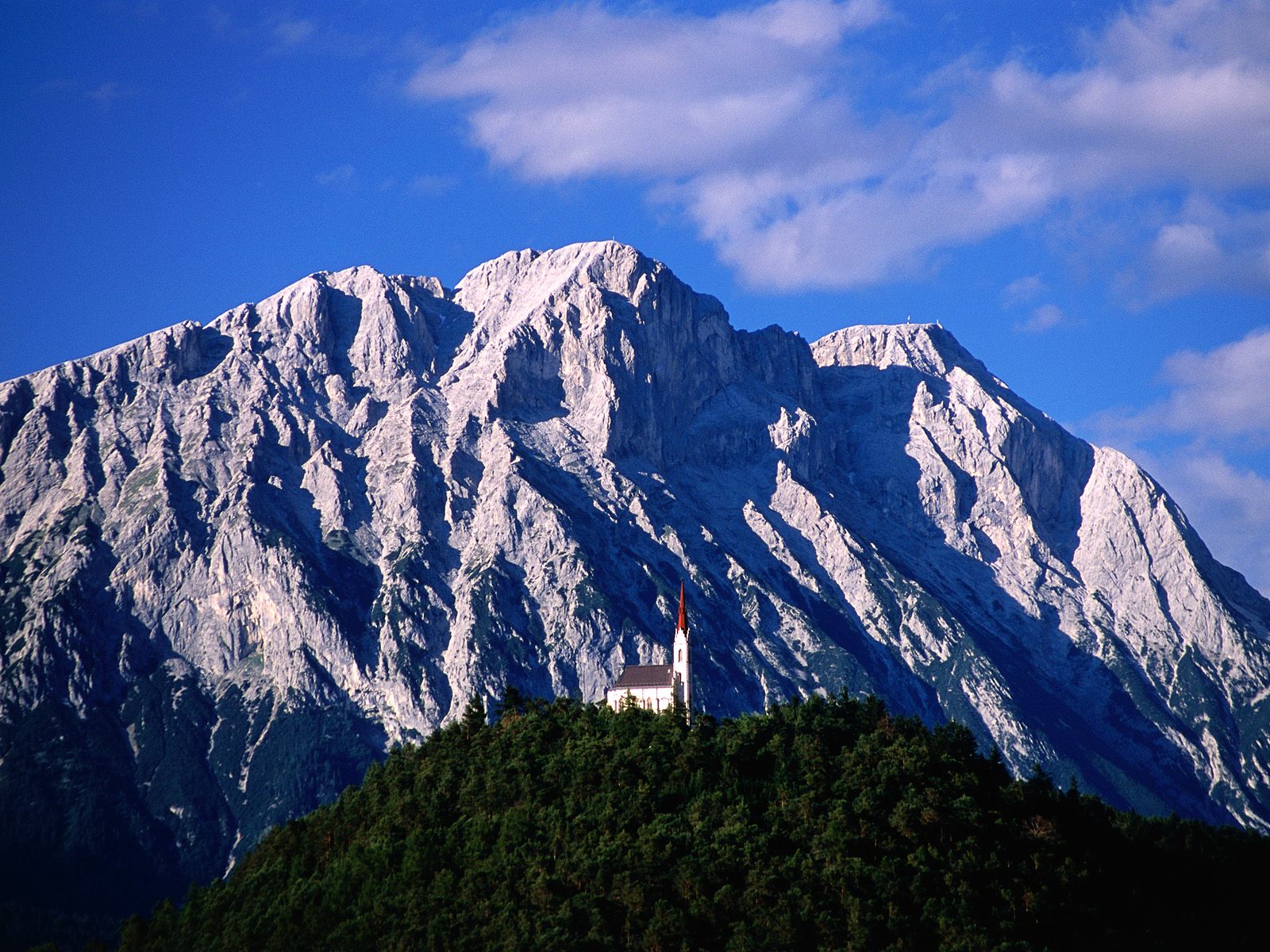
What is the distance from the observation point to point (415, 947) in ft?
570

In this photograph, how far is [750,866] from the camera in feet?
561

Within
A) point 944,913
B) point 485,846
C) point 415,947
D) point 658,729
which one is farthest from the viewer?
point 658,729

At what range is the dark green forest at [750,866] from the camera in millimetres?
164625

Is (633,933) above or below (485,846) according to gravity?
below

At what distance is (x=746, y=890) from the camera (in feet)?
550

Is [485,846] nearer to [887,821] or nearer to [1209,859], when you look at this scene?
→ [887,821]

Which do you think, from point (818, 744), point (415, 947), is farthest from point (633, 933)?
point (818, 744)

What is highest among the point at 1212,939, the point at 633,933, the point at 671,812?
the point at 671,812

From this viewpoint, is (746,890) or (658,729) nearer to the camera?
(746,890)

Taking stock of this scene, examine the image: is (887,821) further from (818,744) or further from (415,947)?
(415,947)

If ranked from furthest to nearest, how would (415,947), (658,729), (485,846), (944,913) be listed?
(658,729)
(485,846)
(415,947)
(944,913)

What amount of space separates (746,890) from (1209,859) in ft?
193

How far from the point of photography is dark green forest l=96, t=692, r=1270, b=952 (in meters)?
165

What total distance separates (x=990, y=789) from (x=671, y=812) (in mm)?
31068
